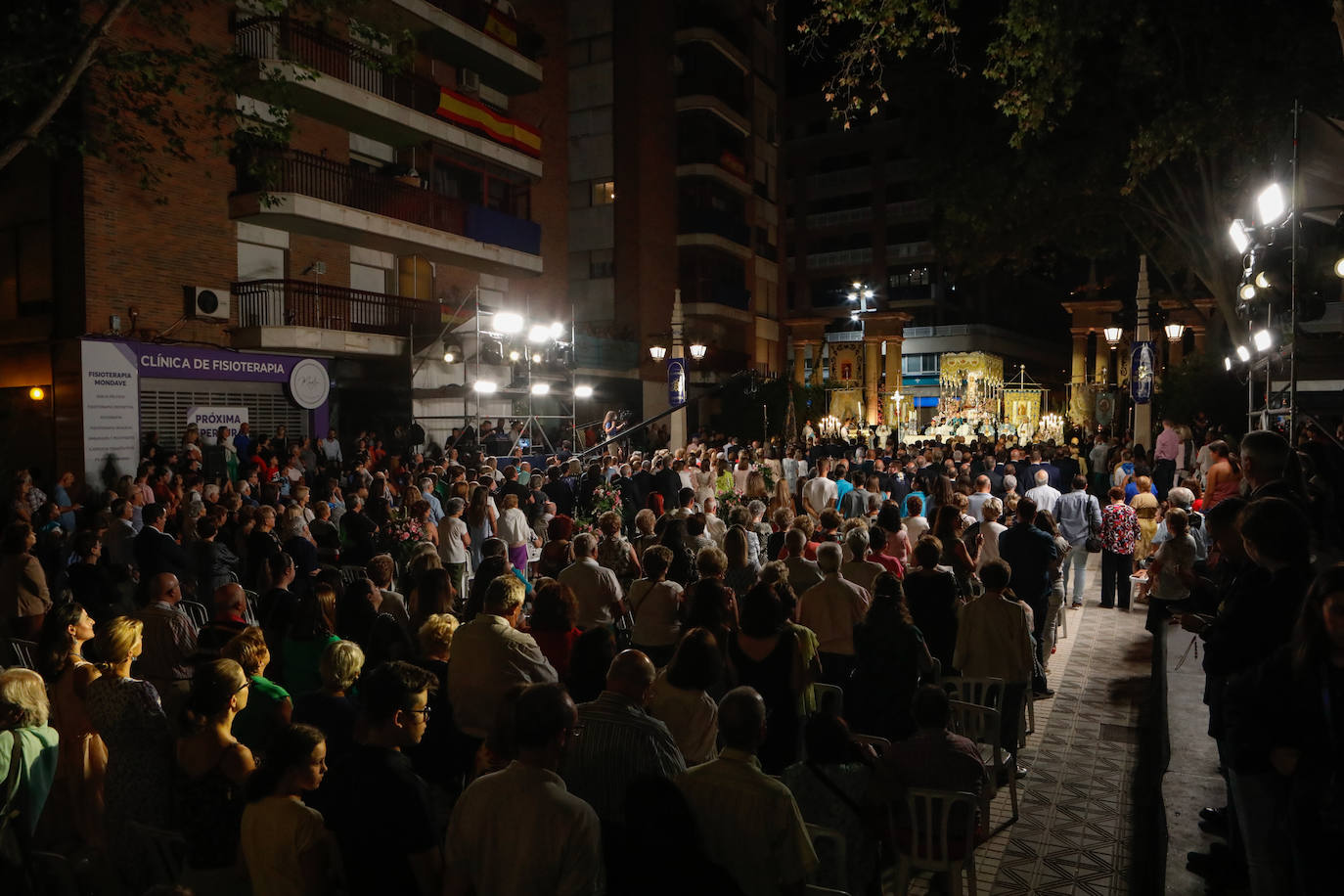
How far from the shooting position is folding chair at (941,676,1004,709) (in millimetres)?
5922

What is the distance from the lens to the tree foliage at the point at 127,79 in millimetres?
12008

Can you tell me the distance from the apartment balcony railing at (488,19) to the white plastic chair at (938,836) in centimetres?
2311

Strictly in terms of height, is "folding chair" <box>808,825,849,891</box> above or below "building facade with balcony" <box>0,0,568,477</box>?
below

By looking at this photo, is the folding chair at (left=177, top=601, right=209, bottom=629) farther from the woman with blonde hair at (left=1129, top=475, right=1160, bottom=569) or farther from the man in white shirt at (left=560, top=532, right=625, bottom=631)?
the woman with blonde hair at (left=1129, top=475, right=1160, bottom=569)

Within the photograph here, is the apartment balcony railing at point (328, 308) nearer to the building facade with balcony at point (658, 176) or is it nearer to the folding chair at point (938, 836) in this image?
the building facade with balcony at point (658, 176)

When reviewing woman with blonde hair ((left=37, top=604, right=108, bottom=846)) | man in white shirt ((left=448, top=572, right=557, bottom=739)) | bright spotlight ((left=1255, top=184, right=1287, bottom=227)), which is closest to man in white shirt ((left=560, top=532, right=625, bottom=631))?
man in white shirt ((left=448, top=572, right=557, bottom=739))

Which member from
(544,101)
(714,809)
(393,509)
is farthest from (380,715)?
(544,101)

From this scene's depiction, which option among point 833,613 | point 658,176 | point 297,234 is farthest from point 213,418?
point 658,176

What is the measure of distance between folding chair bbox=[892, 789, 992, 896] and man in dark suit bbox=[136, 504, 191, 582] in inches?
276

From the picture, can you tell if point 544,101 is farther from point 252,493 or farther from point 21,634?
point 21,634

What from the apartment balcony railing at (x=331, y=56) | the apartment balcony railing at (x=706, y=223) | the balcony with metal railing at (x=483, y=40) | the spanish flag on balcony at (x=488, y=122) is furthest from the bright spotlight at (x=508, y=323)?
the apartment balcony railing at (x=706, y=223)

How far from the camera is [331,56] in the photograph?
20.2 m

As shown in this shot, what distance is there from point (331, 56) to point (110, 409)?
9.60 meters

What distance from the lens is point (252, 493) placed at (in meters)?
13.0
